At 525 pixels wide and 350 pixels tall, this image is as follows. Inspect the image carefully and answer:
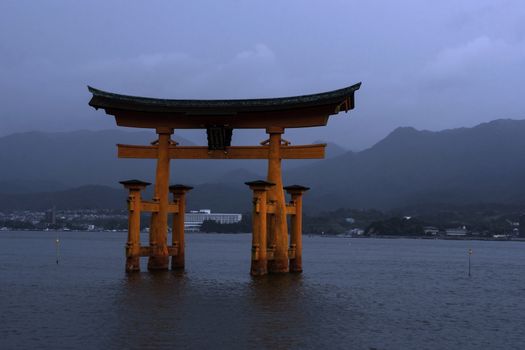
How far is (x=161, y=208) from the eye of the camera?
3447 cm

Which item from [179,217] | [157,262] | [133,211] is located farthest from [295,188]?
[133,211]

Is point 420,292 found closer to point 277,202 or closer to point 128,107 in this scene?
point 277,202

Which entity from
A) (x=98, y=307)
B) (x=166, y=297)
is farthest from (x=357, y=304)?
(x=98, y=307)

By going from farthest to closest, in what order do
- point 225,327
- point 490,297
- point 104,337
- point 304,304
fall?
1. point 490,297
2. point 304,304
3. point 225,327
4. point 104,337

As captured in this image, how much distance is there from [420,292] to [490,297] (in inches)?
125

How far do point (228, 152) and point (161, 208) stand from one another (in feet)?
13.7

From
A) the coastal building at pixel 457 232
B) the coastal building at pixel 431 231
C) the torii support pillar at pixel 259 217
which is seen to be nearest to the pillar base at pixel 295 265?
the torii support pillar at pixel 259 217

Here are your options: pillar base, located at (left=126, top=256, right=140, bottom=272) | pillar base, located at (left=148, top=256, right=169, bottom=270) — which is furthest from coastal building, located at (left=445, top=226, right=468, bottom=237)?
pillar base, located at (left=126, top=256, right=140, bottom=272)

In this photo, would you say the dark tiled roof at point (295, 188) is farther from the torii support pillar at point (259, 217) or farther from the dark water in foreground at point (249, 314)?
the torii support pillar at point (259, 217)

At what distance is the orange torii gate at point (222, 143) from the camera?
32.7 metres

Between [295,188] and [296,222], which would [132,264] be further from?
[295,188]

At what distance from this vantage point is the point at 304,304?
2667 centimetres

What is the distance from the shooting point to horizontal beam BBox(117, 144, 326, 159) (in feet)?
109

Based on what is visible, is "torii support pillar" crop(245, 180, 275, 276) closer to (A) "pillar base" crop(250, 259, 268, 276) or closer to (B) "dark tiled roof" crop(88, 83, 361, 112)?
(A) "pillar base" crop(250, 259, 268, 276)
